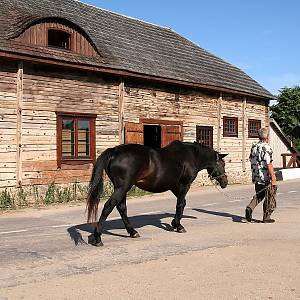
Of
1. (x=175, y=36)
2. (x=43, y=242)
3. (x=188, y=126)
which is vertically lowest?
(x=43, y=242)

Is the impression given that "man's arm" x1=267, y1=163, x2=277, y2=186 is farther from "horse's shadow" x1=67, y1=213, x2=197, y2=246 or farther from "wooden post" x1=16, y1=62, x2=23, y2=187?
"wooden post" x1=16, y1=62, x2=23, y2=187

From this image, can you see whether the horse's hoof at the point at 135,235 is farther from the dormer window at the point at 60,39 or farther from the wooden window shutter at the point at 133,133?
the dormer window at the point at 60,39

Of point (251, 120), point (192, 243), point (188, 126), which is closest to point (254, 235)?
point (192, 243)

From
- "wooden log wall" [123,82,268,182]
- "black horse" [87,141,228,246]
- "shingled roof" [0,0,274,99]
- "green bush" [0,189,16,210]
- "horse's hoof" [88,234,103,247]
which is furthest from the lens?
"wooden log wall" [123,82,268,182]

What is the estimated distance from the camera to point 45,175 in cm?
1489

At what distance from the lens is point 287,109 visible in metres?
52.6

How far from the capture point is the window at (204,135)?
67.5ft

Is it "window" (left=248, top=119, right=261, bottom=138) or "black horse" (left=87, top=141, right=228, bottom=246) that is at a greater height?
"window" (left=248, top=119, right=261, bottom=138)

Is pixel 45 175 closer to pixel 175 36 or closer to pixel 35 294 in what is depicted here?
pixel 35 294

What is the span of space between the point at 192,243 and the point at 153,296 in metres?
2.90

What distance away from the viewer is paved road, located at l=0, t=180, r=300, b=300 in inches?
232

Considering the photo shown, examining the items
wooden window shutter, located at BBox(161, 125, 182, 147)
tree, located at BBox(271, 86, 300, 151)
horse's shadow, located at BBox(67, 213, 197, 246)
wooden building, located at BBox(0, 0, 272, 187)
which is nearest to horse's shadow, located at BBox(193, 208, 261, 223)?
horse's shadow, located at BBox(67, 213, 197, 246)

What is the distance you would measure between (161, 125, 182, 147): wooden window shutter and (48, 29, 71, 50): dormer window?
16.8ft

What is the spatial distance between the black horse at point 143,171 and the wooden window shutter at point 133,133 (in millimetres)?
7883
